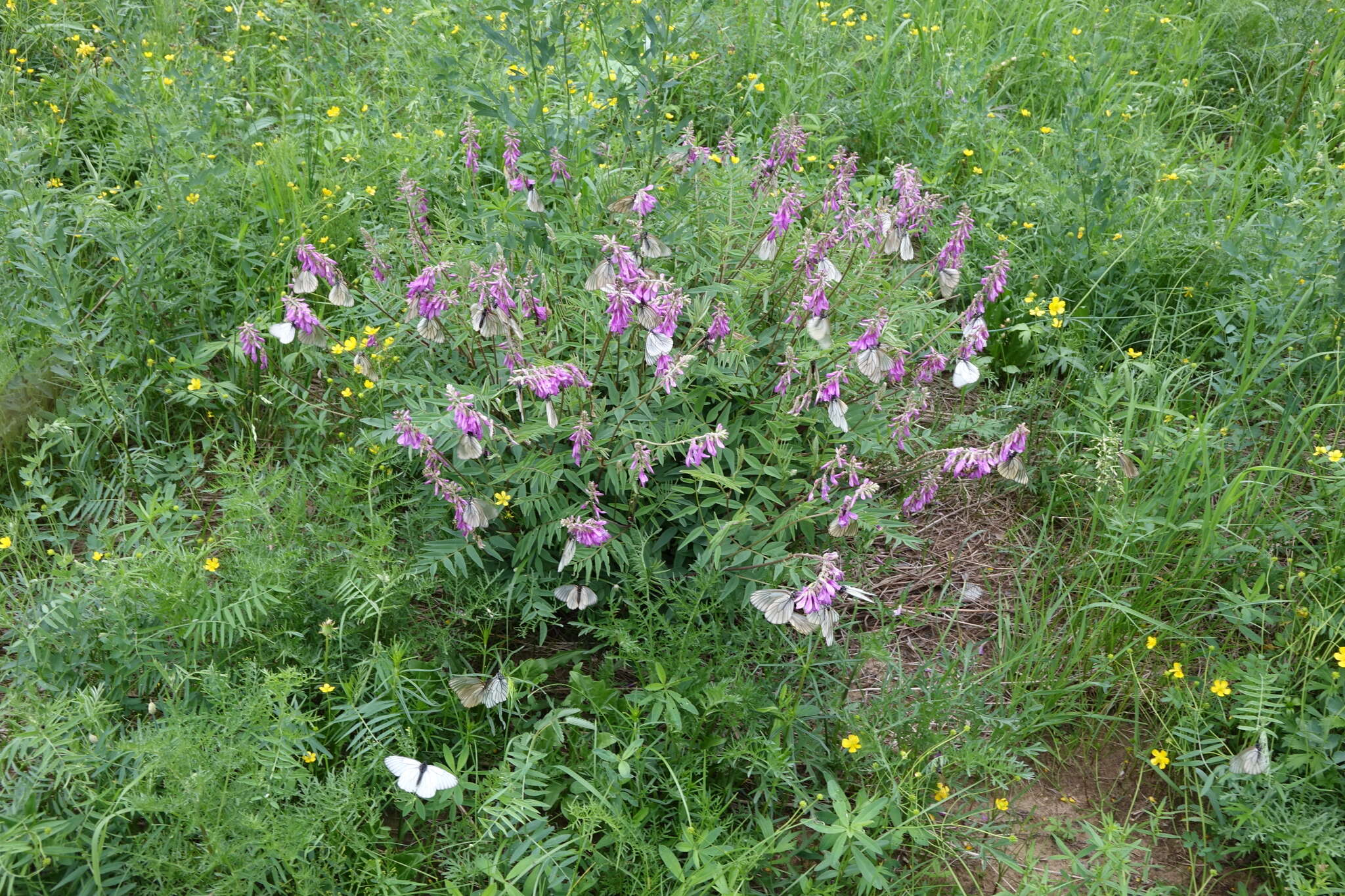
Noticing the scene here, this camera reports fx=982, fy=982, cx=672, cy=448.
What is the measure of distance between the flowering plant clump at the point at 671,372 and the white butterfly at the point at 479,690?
280mm

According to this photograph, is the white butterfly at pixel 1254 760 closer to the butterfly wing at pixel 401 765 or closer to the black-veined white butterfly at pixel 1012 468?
the black-veined white butterfly at pixel 1012 468

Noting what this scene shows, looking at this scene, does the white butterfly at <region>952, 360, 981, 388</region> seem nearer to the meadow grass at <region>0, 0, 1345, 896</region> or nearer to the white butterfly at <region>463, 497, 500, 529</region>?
the meadow grass at <region>0, 0, 1345, 896</region>

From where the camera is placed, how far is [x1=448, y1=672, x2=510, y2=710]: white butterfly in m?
2.28

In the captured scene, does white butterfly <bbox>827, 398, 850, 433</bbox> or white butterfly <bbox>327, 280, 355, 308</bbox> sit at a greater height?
white butterfly <bbox>327, 280, 355, 308</bbox>

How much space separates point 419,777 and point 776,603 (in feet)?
2.73

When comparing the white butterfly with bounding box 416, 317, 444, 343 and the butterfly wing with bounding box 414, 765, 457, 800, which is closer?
the butterfly wing with bounding box 414, 765, 457, 800

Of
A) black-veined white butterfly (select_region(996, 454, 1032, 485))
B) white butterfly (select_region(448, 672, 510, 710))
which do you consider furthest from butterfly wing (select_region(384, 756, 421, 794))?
black-veined white butterfly (select_region(996, 454, 1032, 485))

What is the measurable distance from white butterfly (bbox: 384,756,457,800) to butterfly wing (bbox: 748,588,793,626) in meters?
0.74

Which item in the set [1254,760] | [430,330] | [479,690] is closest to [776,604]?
[479,690]

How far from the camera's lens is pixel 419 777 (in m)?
2.04

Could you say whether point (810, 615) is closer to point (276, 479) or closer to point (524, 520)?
point (524, 520)

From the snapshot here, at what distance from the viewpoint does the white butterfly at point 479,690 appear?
2.28m

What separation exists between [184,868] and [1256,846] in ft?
7.71

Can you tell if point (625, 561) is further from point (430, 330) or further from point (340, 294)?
point (340, 294)
